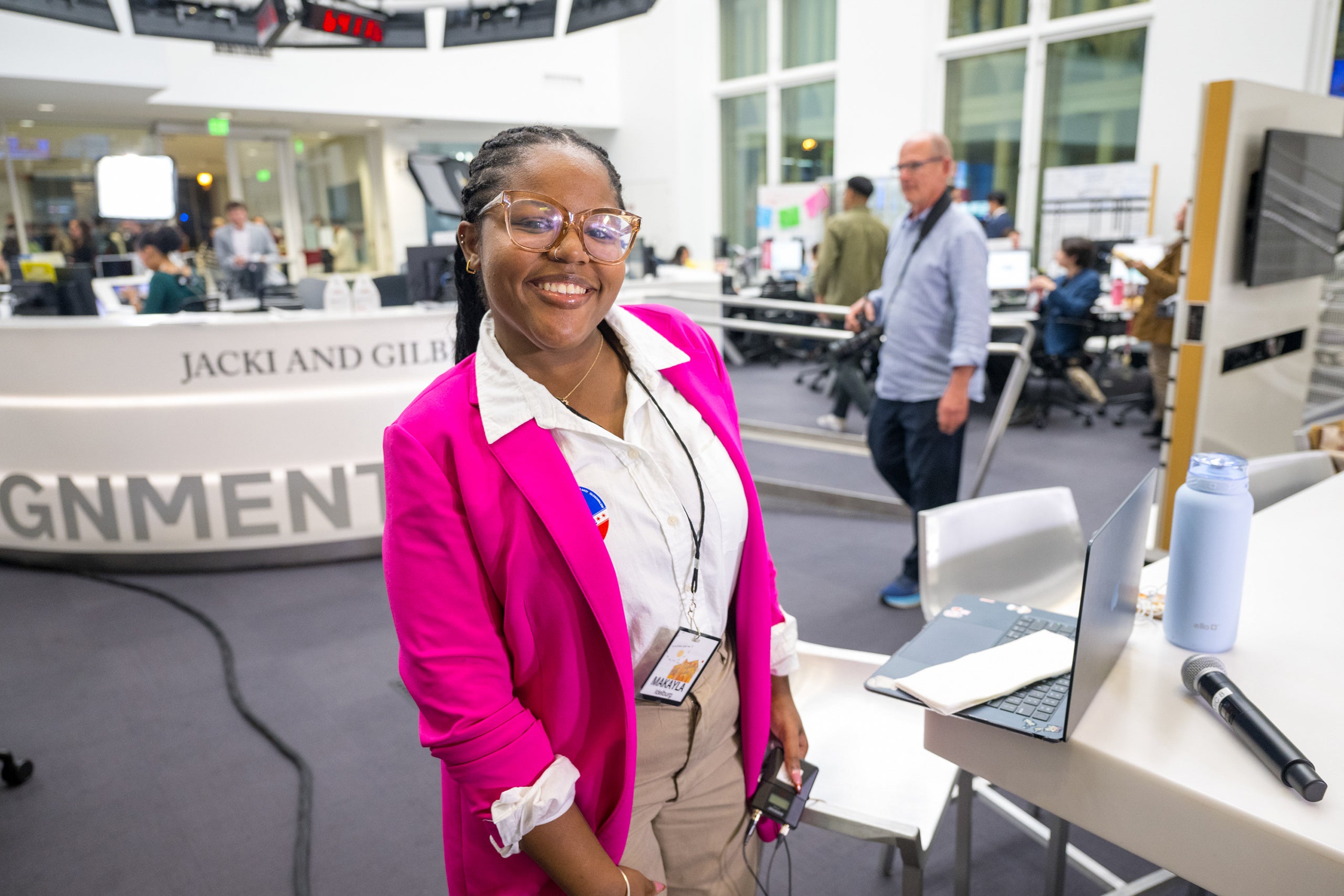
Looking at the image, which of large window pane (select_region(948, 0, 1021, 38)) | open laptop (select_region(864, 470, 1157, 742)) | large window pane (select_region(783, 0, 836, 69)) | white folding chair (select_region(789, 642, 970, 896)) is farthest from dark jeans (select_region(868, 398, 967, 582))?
large window pane (select_region(783, 0, 836, 69))

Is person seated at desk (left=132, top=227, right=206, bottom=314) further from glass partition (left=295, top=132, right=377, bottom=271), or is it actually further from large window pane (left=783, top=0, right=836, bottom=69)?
large window pane (left=783, top=0, right=836, bottom=69)

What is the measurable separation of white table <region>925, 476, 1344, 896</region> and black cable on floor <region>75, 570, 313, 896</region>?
159 cm

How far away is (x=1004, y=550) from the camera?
1.99 meters

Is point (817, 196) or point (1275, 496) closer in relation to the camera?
point (1275, 496)

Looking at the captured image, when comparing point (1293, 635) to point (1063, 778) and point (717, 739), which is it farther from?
point (717, 739)

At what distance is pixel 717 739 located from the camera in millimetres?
1167

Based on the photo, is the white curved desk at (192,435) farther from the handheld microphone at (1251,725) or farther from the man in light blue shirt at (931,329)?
the handheld microphone at (1251,725)

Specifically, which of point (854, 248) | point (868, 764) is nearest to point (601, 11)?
point (854, 248)

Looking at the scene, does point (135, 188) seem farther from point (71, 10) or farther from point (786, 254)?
point (786, 254)

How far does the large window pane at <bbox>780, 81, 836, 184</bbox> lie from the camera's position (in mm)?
11148

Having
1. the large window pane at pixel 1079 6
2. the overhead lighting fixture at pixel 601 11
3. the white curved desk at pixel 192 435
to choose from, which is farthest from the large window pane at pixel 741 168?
the white curved desk at pixel 192 435

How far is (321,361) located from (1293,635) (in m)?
3.54

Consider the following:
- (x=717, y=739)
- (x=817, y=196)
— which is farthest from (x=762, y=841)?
(x=817, y=196)

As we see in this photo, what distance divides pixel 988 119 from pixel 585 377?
9.99 m
